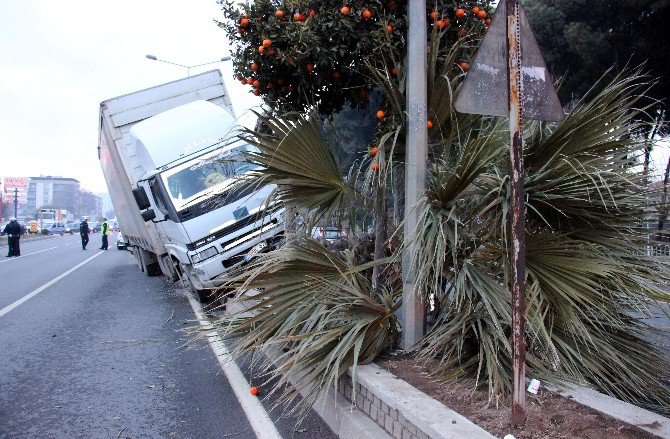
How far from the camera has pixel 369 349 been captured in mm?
4652

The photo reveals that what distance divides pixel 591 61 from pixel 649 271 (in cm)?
1419

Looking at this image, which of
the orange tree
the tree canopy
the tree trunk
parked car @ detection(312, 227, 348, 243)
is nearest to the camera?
the tree trunk

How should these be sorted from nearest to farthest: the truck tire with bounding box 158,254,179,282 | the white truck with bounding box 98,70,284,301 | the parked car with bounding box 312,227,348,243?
the parked car with bounding box 312,227,348,243 → the white truck with bounding box 98,70,284,301 → the truck tire with bounding box 158,254,179,282

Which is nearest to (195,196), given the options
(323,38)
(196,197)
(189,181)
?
(196,197)

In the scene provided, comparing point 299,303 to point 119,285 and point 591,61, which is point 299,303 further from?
point 591,61

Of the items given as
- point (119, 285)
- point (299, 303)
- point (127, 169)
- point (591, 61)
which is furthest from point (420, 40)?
point (591, 61)

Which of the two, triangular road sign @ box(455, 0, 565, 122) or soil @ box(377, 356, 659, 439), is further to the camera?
triangular road sign @ box(455, 0, 565, 122)

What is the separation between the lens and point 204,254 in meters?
10.3

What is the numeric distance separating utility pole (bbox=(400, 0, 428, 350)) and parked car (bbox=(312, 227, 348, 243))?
93 cm

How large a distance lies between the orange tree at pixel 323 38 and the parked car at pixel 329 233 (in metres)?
1.13

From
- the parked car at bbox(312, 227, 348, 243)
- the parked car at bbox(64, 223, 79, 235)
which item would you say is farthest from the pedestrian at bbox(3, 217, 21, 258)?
the parked car at bbox(64, 223, 79, 235)

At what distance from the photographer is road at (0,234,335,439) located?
481 centimetres

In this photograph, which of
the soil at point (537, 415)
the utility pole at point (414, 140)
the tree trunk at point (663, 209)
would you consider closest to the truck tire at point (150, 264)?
the utility pole at point (414, 140)

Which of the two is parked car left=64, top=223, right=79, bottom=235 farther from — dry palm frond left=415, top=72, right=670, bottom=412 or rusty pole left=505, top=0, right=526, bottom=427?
rusty pole left=505, top=0, right=526, bottom=427
